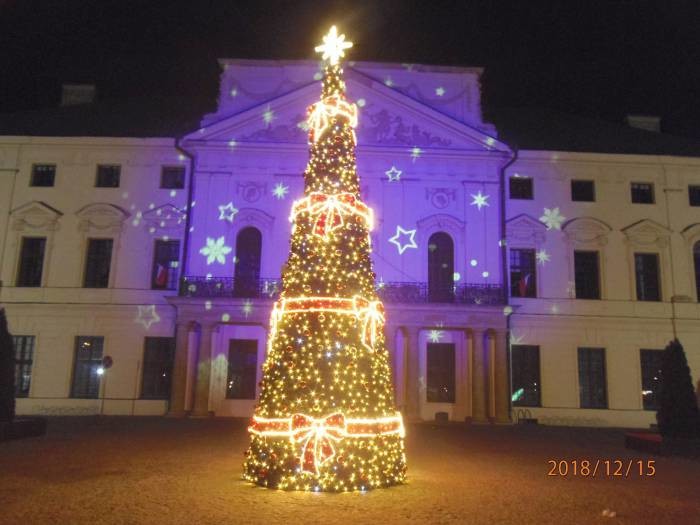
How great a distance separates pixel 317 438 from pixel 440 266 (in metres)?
15.5

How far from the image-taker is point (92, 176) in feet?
77.5

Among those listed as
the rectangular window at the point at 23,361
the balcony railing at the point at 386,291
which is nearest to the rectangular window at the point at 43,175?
the rectangular window at the point at 23,361

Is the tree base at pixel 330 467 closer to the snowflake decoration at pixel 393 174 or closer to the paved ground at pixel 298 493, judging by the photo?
the paved ground at pixel 298 493

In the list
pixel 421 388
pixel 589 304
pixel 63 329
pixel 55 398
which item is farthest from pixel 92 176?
pixel 589 304

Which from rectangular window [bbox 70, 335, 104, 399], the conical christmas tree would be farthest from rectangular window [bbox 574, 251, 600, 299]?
rectangular window [bbox 70, 335, 104, 399]

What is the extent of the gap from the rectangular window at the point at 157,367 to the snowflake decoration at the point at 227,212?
4941mm

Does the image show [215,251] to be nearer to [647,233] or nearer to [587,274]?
[587,274]

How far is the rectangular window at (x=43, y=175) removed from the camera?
77.9 ft

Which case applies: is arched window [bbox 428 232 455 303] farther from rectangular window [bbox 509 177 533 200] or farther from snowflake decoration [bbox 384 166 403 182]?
rectangular window [bbox 509 177 533 200]

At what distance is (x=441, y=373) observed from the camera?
22.1 meters

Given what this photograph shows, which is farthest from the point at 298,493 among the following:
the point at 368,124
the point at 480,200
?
the point at 368,124

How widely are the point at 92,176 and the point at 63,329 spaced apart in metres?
6.16

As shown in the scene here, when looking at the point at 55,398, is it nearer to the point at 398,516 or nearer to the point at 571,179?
the point at 398,516

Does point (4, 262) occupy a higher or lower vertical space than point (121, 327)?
higher
